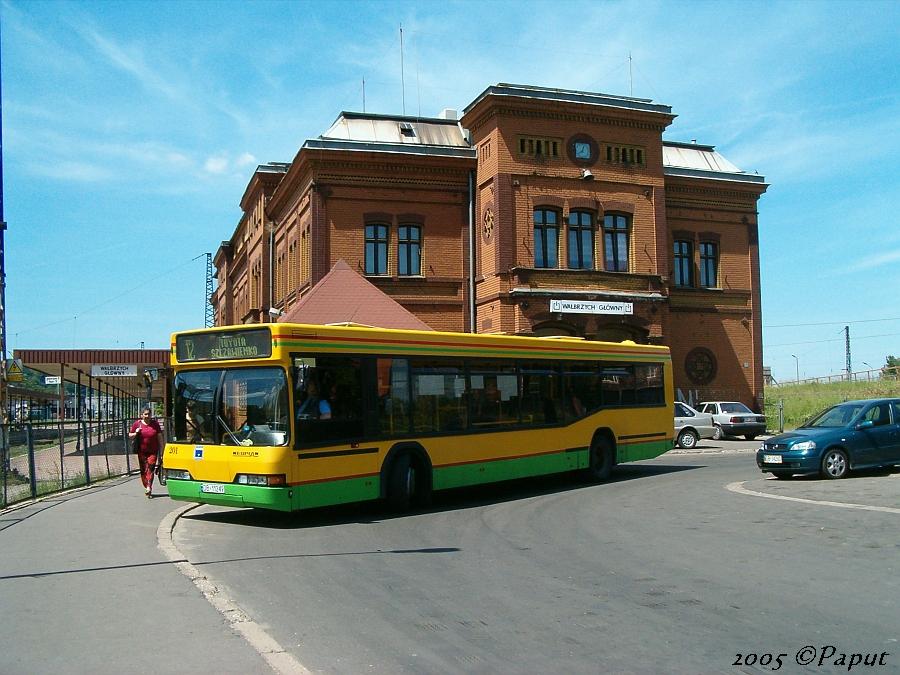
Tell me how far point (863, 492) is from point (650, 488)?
157 inches

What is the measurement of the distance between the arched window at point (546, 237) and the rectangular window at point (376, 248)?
6184 mm

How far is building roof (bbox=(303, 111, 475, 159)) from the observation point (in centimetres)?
3491

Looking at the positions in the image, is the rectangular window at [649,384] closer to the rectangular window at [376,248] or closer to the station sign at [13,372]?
the station sign at [13,372]

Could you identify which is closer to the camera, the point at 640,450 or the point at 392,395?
the point at 392,395

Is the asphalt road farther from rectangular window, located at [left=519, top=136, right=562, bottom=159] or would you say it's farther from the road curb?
rectangular window, located at [left=519, top=136, right=562, bottom=159]

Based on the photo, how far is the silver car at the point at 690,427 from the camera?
1264 inches

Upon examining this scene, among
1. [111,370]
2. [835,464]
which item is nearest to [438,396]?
[835,464]

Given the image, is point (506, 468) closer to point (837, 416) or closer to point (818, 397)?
point (837, 416)

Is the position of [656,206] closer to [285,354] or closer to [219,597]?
[285,354]

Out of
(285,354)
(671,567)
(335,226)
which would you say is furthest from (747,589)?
(335,226)

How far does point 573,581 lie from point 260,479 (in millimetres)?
5132

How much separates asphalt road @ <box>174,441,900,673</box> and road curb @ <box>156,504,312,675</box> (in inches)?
4.0

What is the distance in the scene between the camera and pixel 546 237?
34.7 meters

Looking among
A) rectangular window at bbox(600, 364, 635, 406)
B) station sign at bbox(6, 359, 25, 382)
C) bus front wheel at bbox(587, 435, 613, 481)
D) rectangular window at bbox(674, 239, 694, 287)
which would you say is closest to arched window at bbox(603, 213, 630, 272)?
rectangular window at bbox(674, 239, 694, 287)
